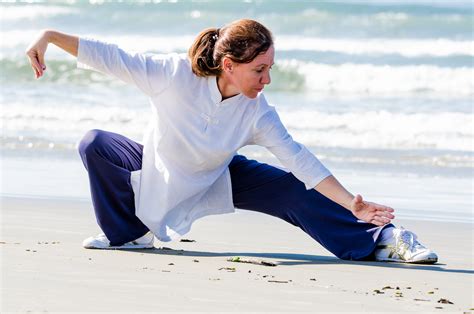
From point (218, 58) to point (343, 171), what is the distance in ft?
13.4

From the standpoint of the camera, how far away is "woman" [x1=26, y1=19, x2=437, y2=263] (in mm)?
4660

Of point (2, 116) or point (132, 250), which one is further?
point (2, 116)

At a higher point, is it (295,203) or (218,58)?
(218,58)

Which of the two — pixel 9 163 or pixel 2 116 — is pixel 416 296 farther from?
pixel 2 116

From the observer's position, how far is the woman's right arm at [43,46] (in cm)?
443

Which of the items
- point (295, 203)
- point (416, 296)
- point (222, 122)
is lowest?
point (416, 296)

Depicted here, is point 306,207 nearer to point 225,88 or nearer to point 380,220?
point 380,220

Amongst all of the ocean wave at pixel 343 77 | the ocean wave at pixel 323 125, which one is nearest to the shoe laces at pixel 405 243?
the ocean wave at pixel 323 125

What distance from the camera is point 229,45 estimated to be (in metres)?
4.62

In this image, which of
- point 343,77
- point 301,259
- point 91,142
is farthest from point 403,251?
point 343,77

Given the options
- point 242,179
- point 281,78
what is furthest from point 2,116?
point 242,179

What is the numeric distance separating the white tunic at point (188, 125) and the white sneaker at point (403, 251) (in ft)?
1.67

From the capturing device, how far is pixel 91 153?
4.92 m

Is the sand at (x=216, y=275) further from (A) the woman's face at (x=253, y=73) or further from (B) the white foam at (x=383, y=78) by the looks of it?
(B) the white foam at (x=383, y=78)
